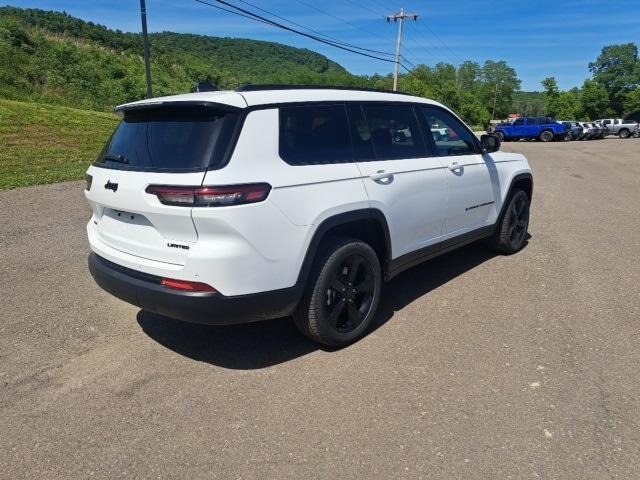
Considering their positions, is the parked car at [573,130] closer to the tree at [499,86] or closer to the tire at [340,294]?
the tire at [340,294]

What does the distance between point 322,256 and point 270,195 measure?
25.4 inches

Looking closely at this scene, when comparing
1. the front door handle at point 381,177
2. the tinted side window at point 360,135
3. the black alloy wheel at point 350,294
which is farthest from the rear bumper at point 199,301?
the tinted side window at point 360,135

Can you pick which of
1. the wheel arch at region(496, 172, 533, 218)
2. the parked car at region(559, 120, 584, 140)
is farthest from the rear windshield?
the parked car at region(559, 120, 584, 140)

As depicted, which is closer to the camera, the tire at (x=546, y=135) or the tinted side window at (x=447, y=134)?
the tinted side window at (x=447, y=134)

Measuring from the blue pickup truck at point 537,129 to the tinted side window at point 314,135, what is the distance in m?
33.7

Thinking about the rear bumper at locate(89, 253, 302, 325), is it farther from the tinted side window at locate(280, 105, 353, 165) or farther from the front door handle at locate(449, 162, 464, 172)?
the front door handle at locate(449, 162, 464, 172)

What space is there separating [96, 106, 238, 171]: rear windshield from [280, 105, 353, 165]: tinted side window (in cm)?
39

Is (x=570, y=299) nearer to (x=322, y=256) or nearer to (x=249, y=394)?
(x=322, y=256)

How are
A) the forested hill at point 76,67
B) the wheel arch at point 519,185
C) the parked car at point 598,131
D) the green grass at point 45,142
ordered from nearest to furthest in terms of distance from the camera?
the wheel arch at point 519,185 → the green grass at point 45,142 → the forested hill at point 76,67 → the parked car at point 598,131

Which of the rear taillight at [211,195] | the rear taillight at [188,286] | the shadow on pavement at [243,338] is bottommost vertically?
the shadow on pavement at [243,338]

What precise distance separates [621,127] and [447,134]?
4357 cm

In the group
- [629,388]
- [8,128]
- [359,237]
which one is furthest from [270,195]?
[8,128]

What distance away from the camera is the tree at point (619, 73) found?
7219 cm

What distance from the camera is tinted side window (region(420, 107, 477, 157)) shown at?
178 inches
